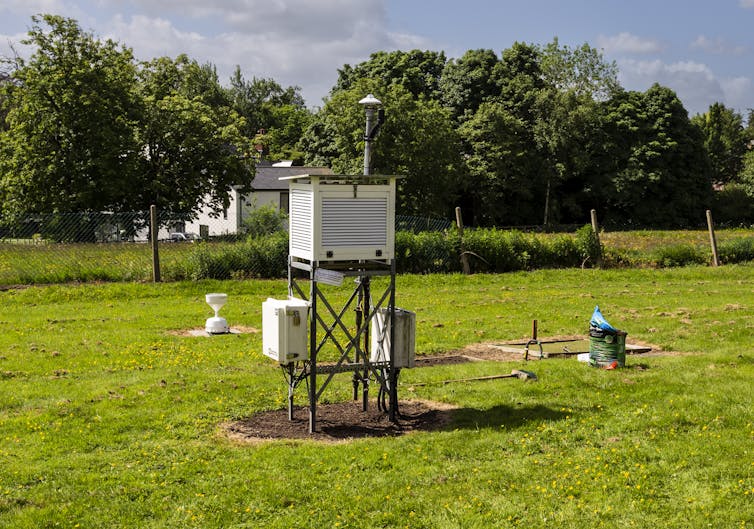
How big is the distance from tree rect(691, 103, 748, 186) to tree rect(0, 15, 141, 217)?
6256 centimetres

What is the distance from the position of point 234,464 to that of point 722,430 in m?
5.24

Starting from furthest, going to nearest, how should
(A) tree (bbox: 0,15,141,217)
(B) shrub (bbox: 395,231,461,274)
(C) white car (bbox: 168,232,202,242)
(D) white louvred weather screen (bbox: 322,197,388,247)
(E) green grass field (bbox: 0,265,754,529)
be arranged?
(A) tree (bbox: 0,15,141,217), (B) shrub (bbox: 395,231,461,274), (C) white car (bbox: 168,232,202,242), (D) white louvred weather screen (bbox: 322,197,388,247), (E) green grass field (bbox: 0,265,754,529)

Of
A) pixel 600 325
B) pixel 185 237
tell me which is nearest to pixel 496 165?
pixel 185 237

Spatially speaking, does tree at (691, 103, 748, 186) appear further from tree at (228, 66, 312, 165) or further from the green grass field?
the green grass field

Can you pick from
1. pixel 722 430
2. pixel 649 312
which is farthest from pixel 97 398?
pixel 649 312

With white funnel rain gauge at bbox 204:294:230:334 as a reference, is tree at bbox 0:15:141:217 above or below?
above

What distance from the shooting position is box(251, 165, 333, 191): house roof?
164ft

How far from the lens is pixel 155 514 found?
6.86 metres

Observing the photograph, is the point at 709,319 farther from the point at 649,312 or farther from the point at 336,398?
the point at 336,398

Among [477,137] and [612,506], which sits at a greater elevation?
[477,137]

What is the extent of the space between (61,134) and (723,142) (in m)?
68.6

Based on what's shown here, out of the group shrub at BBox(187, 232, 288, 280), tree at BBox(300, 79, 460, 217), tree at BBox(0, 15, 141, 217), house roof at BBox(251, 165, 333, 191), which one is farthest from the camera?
house roof at BBox(251, 165, 333, 191)

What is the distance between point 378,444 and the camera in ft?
28.7

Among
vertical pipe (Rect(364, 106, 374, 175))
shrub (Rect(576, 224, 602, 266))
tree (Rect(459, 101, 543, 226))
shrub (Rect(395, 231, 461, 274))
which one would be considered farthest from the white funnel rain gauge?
tree (Rect(459, 101, 543, 226))
